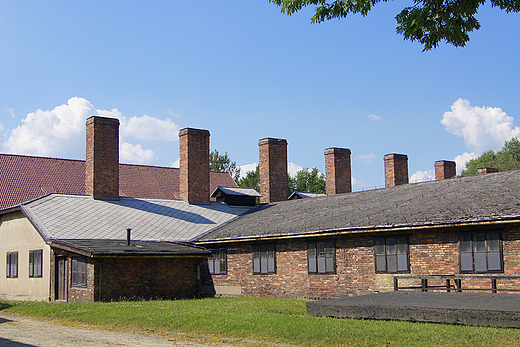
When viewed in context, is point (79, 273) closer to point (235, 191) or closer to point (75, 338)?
point (75, 338)

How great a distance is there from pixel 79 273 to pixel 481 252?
13.5 metres

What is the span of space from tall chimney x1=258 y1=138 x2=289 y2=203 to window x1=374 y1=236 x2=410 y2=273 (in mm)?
12753

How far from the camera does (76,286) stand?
20.0 m

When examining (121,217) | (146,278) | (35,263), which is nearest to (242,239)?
(146,278)

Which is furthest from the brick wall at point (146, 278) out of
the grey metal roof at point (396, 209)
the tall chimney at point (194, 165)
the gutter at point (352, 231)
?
the tall chimney at point (194, 165)

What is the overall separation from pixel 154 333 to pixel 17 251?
45.7ft

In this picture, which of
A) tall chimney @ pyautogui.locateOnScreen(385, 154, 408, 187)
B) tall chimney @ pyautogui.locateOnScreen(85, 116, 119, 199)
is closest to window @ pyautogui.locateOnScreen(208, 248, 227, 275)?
tall chimney @ pyautogui.locateOnScreen(85, 116, 119, 199)

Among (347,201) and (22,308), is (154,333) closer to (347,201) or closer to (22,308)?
(22,308)

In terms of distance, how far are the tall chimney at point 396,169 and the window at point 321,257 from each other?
46.6ft

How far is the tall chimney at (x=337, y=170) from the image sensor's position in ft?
106

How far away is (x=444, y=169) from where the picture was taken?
33875 millimetres

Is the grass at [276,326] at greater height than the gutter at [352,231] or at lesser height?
lesser

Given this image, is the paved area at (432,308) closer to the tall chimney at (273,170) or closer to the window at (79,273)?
the window at (79,273)

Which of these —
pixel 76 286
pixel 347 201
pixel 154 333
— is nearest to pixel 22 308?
pixel 76 286
